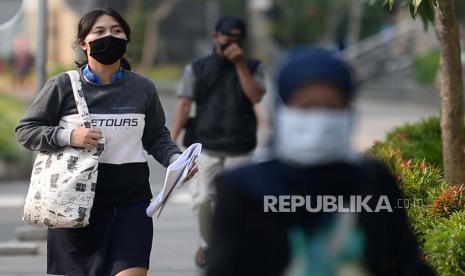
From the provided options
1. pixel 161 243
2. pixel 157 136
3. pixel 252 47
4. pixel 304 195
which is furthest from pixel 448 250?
pixel 252 47

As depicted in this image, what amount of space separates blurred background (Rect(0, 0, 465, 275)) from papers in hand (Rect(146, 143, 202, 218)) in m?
9.10

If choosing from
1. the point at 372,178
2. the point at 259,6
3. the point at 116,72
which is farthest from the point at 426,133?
the point at 259,6

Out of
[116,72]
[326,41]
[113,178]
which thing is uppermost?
[326,41]

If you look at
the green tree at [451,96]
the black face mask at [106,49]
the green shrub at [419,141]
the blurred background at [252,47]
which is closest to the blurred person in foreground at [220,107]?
the green shrub at [419,141]

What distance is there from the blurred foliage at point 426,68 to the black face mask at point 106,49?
2677 centimetres

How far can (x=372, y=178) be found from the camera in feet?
11.7

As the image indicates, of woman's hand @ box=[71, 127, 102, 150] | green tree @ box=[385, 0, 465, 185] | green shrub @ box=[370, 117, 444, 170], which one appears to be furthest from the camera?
green shrub @ box=[370, 117, 444, 170]

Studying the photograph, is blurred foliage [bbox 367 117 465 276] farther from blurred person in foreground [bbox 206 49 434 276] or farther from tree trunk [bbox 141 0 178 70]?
tree trunk [bbox 141 0 178 70]

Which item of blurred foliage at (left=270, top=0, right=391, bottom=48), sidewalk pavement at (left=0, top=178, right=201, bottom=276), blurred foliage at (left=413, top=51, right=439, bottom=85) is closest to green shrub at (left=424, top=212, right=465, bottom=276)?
sidewalk pavement at (left=0, top=178, right=201, bottom=276)

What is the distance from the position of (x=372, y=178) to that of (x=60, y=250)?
2739mm

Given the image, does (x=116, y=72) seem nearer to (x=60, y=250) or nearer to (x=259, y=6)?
(x=60, y=250)

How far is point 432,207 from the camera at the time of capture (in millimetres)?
7012

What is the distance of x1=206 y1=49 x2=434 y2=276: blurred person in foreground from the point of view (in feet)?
11.2

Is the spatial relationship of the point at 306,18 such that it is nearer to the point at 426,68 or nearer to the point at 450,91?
the point at 426,68
